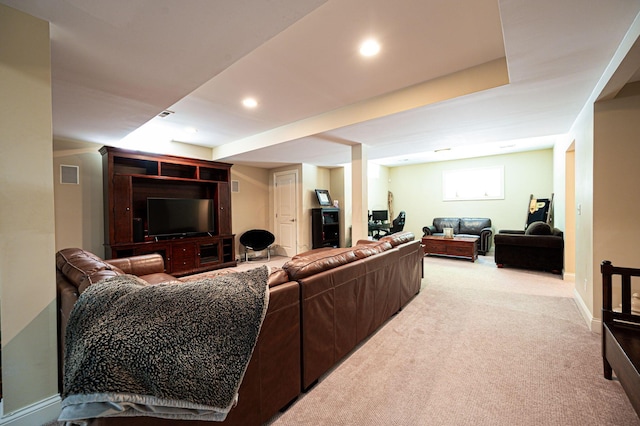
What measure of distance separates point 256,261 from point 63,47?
15.9 feet

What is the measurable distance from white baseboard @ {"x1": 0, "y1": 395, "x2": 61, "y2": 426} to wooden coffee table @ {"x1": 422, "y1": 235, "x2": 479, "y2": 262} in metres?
5.64

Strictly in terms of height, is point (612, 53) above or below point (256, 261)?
above

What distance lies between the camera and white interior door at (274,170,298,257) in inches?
251

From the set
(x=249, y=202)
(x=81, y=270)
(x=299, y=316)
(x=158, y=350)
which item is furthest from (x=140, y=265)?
(x=249, y=202)

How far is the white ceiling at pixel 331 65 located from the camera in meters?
1.48

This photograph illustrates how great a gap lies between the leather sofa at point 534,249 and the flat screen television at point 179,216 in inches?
221

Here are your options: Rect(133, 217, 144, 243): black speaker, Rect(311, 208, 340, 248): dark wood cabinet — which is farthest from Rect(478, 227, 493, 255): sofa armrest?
Rect(133, 217, 144, 243): black speaker

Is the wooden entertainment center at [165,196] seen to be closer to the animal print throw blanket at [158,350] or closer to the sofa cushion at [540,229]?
the animal print throw blanket at [158,350]

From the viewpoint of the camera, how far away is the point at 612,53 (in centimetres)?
179

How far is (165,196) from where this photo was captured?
195 inches

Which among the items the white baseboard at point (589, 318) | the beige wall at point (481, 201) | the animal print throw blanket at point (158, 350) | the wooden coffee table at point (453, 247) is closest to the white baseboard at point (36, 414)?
the animal print throw blanket at point (158, 350)

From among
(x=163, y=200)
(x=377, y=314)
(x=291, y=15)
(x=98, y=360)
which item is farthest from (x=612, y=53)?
(x=163, y=200)

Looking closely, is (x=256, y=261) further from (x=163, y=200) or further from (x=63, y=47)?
(x=63, y=47)

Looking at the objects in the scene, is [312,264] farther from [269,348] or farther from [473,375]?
[473,375]
